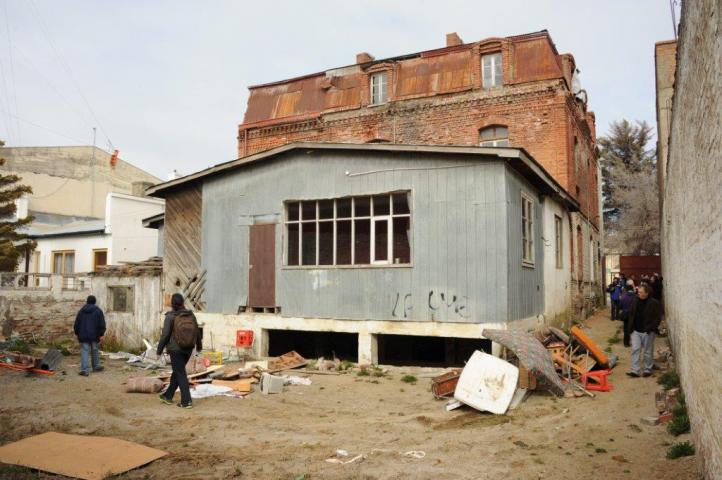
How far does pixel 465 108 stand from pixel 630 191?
2523 cm

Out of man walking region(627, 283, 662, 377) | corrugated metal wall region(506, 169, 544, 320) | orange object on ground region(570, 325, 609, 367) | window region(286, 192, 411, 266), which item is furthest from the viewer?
window region(286, 192, 411, 266)

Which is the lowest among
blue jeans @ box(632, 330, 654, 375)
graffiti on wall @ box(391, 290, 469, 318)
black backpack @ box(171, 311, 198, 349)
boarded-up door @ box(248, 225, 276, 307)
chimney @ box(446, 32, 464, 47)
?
blue jeans @ box(632, 330, 654, 375)

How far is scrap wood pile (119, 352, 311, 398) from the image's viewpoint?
10164 millimetres

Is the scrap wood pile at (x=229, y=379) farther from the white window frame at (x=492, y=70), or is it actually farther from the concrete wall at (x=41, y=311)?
the white window frame at (x=492, y=70)

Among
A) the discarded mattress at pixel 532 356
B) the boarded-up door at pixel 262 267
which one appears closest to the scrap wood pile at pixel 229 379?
the boarded-up door at pixel 262 267

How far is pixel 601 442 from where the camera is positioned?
6867 mm

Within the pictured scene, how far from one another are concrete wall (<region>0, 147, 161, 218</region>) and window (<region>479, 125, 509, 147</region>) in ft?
82.9

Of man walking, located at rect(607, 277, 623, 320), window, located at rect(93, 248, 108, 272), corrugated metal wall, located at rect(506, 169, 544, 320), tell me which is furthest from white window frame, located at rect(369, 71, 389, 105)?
window, located at rect(93, 248, 108, 272)

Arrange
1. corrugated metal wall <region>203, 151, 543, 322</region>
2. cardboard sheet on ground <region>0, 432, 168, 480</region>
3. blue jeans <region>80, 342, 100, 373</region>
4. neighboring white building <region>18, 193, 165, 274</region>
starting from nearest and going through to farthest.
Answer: cardboard sheet on ground <region>0, 432, 168, 480</region> → corrugated metal wall <region>203, 151, 543, 322</region> → blue jeans <region>80, 342, 100, 373</region> → neighboring white building <region>18, 193, 165, 274</region>

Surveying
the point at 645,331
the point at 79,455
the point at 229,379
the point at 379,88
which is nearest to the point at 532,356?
the point at 645,331

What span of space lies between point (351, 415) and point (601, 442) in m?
3.68

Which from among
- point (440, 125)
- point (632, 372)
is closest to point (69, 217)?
point (440, 125)

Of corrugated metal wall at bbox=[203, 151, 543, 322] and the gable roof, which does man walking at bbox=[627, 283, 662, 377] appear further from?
the gable roof

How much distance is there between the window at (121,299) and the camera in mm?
17062
